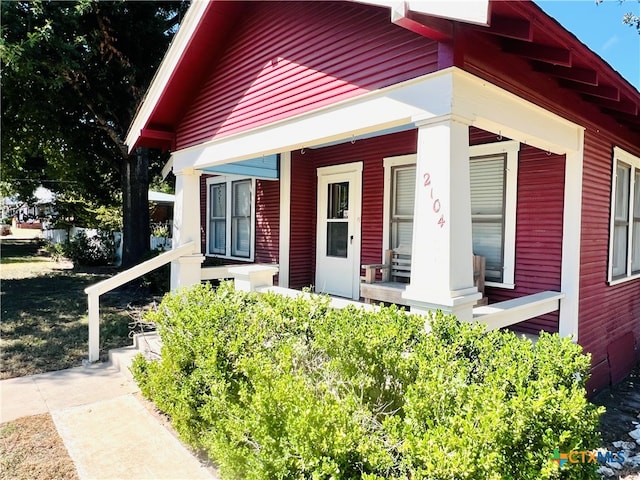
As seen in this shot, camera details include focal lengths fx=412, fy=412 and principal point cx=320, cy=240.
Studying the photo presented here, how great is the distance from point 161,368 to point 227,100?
3499mm

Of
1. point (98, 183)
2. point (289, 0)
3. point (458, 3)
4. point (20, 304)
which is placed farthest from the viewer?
point (98, 183)

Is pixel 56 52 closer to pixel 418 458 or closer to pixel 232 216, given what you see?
pixel 232 216

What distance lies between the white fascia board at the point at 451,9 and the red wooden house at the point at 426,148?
1cm

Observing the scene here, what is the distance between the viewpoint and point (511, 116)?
356cm

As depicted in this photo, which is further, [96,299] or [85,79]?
[85,79]

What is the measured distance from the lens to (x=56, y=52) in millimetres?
8914

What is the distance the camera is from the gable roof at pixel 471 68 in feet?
9.34

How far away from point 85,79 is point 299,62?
8008 mm

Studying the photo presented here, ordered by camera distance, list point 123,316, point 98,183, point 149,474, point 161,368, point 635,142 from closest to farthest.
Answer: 1. point 149,474
2. point 161,368
3. point 635,142
4. point 123,316
5. point 98,183


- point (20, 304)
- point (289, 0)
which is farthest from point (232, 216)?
point (289, 0)

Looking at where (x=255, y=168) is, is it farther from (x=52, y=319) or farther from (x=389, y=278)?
(x=52, y=319)

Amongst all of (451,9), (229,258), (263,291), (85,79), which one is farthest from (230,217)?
(451,9)

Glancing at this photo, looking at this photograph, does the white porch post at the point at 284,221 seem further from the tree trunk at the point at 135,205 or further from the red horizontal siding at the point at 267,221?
the tree trunk at the point at 135,205

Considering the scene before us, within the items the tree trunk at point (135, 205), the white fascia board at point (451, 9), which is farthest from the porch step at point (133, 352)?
the tree trunk at point (135, 205)
